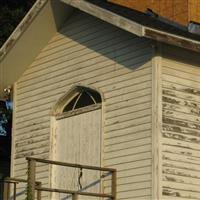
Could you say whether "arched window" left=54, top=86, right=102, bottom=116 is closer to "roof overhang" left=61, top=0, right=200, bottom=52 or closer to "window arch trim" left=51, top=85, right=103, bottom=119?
"window arch trim" left=51, top=85, right=103, bottom=119

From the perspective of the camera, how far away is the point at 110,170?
1483cm

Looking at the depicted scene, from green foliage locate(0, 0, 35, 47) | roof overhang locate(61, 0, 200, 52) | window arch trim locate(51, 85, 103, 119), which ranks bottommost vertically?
window arch trim locate(51, 85, 103, 119)

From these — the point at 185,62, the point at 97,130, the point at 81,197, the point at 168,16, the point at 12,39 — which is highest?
the point at 168,16

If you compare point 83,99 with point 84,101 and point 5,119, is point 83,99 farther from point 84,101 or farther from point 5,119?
point 5,119

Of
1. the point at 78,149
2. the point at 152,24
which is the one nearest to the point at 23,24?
the point at 152,24

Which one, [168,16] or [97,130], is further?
[168,16]

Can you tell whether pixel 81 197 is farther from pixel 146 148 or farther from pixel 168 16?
pixel 168 16

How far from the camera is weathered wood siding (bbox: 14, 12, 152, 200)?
48.0 feet

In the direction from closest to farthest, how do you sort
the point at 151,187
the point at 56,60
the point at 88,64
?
the point at 151,187
the point at 88,64
the point at 56,60

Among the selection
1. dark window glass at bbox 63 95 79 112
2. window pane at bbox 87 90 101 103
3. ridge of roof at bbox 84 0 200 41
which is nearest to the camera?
ridge of roof at bbox 84 0 200 41

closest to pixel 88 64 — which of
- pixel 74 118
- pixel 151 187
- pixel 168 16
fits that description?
pixel 74 118

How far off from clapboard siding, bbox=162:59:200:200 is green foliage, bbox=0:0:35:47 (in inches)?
382

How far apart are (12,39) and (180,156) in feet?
17.7

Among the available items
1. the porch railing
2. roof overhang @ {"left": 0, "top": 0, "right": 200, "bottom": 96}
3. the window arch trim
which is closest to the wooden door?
the window arch trim
